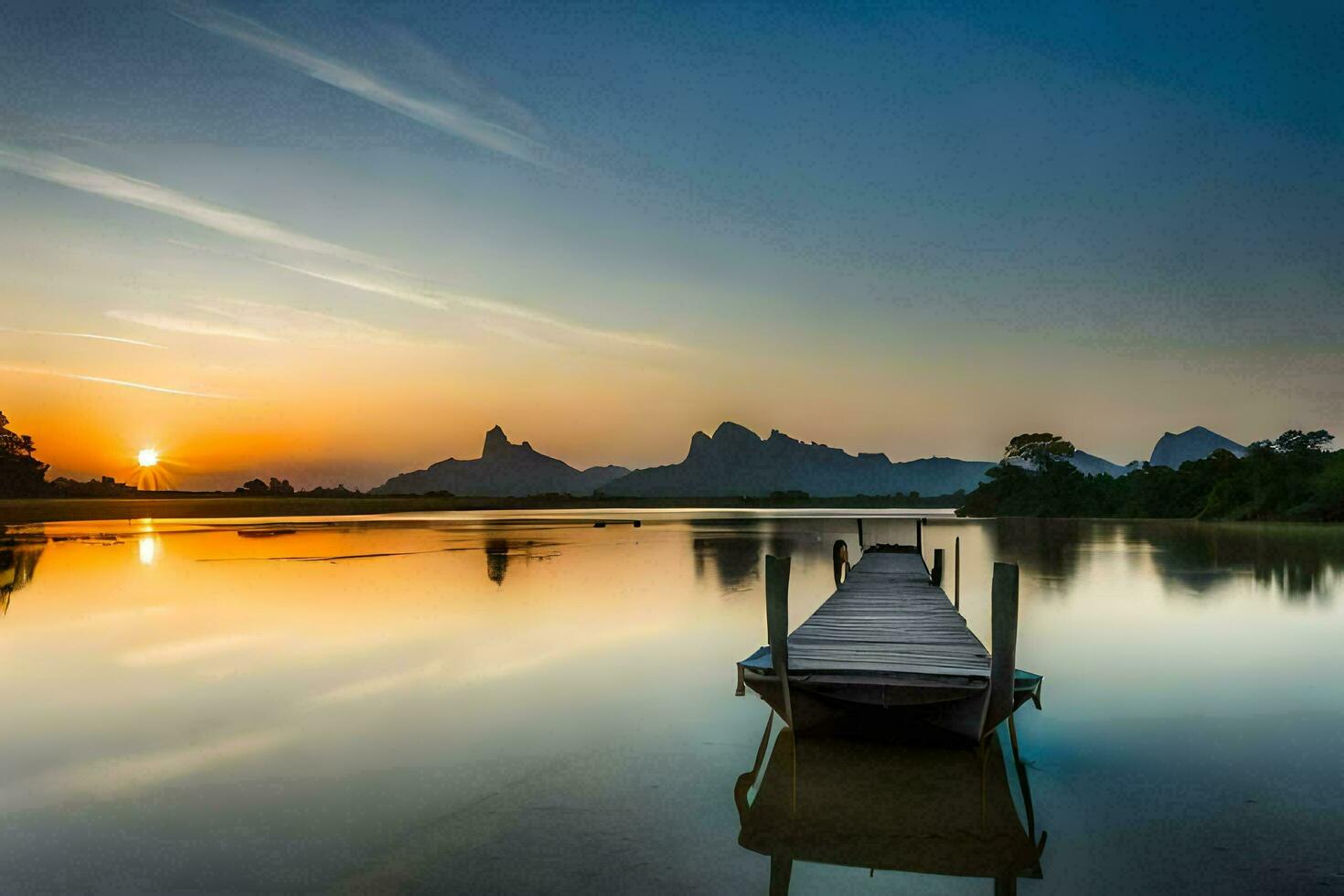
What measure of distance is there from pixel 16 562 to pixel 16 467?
333ft

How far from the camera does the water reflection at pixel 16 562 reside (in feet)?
81.6

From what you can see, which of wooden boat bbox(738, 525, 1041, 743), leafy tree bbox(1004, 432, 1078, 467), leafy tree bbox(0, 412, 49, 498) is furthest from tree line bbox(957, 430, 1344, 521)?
leafy tree bbox(0, 412, 49, 498)

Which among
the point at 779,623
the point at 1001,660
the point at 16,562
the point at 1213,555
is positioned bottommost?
the point at 16,562

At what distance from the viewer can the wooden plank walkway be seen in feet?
29.1

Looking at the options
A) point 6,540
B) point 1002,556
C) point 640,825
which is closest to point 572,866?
point 640,825

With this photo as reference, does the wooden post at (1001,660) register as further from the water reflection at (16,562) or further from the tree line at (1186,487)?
the tree line at (1186,487)

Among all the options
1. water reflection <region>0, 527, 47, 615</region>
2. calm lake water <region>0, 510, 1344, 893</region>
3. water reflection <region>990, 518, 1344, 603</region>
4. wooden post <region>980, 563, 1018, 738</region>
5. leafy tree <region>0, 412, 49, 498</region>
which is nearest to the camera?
calm lake water <region>0, 510, 1344, 893</region>

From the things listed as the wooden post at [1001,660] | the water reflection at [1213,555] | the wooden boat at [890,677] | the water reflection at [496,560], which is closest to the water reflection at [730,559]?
the water reflection at [496,560]

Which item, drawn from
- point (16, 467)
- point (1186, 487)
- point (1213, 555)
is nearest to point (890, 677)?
point (1213, 555)

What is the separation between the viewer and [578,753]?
9508 millimetres

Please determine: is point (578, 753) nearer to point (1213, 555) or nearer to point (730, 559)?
point (730, 559)

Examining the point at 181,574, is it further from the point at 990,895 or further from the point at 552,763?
the point at 990,895

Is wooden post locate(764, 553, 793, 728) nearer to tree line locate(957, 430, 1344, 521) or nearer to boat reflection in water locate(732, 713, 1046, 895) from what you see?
boat reflection in water locate(732, 713, 1046, 895)

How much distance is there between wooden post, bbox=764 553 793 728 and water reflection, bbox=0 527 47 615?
1982 cm
